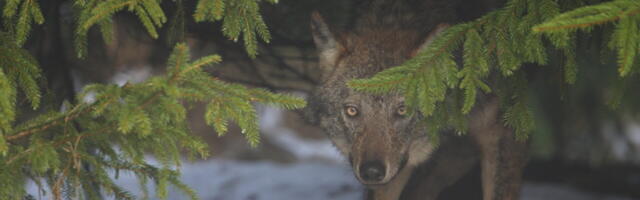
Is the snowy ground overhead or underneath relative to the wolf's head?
underneath

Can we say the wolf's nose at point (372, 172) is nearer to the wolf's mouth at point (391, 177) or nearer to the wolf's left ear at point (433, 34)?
the wolf's mouth at point (391, 177)

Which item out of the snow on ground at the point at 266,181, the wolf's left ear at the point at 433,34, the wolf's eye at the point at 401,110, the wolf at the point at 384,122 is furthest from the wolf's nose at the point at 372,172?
the snow on ground at the point at 266,181

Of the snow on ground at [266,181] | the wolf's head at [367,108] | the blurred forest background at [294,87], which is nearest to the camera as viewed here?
the wolf's head at [367,108]

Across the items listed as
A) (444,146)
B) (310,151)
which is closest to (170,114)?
(444,146)

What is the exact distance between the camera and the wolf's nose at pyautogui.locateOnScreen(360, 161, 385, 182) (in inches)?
100

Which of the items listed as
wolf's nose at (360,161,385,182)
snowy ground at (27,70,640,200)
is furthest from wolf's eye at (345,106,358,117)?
snowy ground at (27,70,640,200)

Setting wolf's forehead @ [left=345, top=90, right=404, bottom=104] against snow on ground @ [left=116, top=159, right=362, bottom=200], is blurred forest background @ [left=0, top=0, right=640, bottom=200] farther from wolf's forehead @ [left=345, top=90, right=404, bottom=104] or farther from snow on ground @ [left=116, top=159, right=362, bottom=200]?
wolf's forehead @ [left=345, top=90, right=404, bottom=104]

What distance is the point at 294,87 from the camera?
4137 mm

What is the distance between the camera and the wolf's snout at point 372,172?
8.36 ft

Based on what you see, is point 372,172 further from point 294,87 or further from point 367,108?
point 294,87

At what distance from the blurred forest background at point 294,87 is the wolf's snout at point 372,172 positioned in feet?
2.51

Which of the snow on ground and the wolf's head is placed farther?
the snow on ground

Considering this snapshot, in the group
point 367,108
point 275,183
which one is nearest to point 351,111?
point 367,108

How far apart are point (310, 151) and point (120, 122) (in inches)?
214
